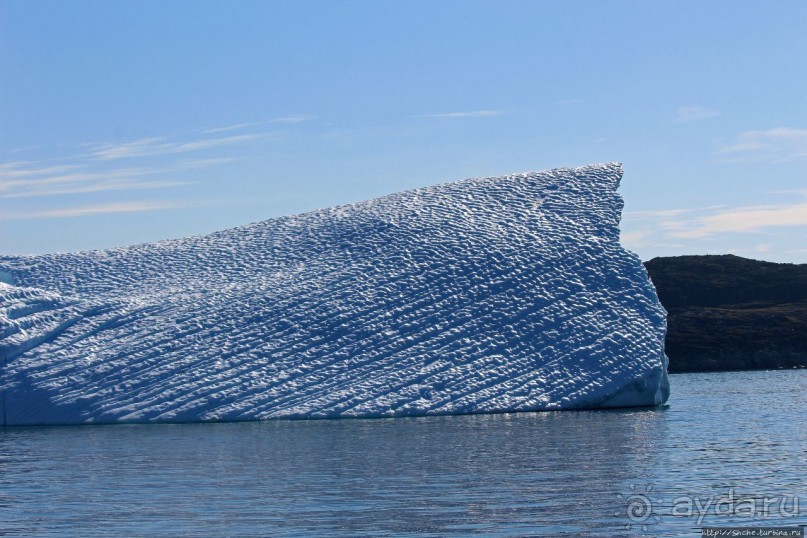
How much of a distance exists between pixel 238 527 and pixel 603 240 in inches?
710

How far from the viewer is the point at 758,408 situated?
26.2m

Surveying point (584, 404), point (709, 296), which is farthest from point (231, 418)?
point (709, 296)

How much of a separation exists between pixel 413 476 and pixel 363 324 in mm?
11199

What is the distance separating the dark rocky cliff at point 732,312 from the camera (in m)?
59.4

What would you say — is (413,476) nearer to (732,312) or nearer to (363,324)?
(363,324)

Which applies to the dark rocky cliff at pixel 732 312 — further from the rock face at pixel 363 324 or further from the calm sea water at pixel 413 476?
the calm sea water at pixel 413 476

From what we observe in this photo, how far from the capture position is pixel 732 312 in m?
67.4

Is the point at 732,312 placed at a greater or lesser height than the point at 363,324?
greater

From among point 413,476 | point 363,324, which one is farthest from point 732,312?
point 413,476

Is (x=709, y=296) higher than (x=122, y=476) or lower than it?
higher

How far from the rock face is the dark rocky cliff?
31947 millimetres

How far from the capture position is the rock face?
23781 mm

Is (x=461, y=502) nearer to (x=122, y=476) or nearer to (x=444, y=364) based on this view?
(x=122, y=476)

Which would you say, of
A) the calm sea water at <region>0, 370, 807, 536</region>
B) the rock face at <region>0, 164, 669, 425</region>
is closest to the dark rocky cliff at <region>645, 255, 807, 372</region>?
the rock face at <region>0, 164, 669, 425</region>
